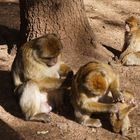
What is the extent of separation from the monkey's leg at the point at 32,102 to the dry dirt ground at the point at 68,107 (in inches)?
4.7

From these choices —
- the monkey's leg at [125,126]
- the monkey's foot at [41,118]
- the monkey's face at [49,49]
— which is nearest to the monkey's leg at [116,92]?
the monkey's leg at [125,126]

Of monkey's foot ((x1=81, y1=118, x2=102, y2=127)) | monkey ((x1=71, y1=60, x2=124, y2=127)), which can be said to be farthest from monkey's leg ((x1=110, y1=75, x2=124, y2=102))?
monkey's foot ((x1=81, y1=118, x2=102, y2=127))

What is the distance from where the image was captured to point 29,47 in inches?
268

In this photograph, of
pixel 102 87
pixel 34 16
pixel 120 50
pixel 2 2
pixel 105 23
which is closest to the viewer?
pixel 102 87

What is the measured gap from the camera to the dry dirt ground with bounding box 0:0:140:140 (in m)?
6.52

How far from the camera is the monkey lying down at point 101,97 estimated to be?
607 centimetres

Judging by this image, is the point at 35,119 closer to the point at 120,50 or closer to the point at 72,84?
the point at 72,84

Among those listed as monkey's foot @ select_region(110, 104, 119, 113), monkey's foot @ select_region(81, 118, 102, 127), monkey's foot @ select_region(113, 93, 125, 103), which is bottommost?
monkey's foot @ select_region(81, 118, 102, 127)

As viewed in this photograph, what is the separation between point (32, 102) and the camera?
6.62 metres

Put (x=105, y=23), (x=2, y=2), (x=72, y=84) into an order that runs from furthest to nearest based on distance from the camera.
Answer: (x=2, y=2), (x=105, y=23), (x=72, y=84)

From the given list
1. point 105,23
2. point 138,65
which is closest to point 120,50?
point 138,65

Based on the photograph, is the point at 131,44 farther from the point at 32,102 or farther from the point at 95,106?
the point at 32,102

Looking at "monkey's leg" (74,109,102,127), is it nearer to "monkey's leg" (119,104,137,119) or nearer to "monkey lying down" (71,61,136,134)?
"monkey lying down" (71,61,136,134)

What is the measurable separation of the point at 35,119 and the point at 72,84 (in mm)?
752
